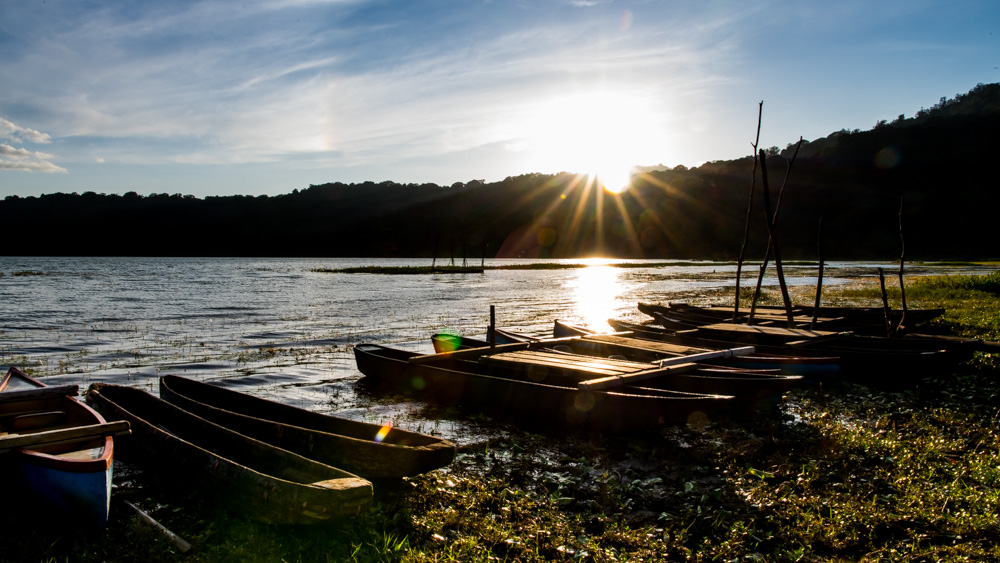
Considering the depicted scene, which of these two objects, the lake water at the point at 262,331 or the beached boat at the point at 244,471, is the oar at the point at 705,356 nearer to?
the lake water at the point at 262,331

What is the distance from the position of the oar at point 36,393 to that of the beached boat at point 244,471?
0.67 metres

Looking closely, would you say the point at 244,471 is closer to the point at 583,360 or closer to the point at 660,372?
the point at 660,372

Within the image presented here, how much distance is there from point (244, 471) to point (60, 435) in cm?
197

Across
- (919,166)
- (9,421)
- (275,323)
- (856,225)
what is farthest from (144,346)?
(919,166)

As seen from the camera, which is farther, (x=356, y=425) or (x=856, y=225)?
(x=856, y=225)

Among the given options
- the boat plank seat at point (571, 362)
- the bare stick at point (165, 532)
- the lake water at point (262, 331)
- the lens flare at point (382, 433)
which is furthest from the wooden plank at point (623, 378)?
the bare stick at point (165, 532)

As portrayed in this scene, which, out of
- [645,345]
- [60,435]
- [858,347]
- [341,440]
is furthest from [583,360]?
[60,435]

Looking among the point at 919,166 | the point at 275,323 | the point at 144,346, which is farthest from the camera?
the point at 919,166

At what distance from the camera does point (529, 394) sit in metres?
9.88

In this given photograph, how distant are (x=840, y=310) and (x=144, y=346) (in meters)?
23.9

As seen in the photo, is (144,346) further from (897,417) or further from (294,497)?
(897,417)

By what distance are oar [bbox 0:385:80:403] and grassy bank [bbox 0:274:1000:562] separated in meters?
1.38

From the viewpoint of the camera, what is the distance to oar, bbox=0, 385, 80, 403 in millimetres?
7332

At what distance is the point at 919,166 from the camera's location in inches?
7165
